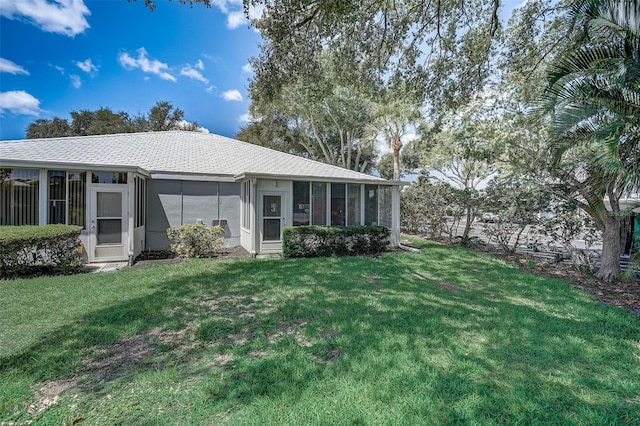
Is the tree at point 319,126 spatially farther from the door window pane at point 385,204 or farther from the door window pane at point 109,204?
the door window pane at point 109,204

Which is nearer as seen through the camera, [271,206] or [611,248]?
[611,248]

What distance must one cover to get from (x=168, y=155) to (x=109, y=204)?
3624 mm

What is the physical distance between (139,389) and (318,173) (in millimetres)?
8927

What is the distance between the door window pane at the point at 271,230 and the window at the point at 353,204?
276 cm

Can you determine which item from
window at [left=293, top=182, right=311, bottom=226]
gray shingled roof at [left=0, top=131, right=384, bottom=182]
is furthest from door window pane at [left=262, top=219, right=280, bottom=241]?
gray shingled roof at [left=0, top=131, right=384, bottom=182]

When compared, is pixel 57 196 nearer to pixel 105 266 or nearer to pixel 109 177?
pixel 109 177

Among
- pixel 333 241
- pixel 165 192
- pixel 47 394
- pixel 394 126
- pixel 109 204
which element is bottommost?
pixel 47 394

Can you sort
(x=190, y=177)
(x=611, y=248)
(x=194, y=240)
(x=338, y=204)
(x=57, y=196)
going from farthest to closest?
(x=338, y=204) < (x=190, y=177) < (x=194, y=240) < (x=57, y=196) < (x=611, y=248)

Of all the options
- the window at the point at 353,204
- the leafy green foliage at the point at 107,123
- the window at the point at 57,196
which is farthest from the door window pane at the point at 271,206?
the leafy green foliage at the point at 107,123

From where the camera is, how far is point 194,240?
9.11 metres

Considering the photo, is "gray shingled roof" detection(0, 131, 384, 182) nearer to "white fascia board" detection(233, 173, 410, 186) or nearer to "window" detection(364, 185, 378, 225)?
"white fascia board" detection(233, 173, 410, 186)

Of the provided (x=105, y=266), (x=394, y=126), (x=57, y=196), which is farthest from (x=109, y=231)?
(x=394, y=126)

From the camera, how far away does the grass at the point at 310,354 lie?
2574mm

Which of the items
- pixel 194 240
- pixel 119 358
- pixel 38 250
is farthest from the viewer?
pixel 194 240
